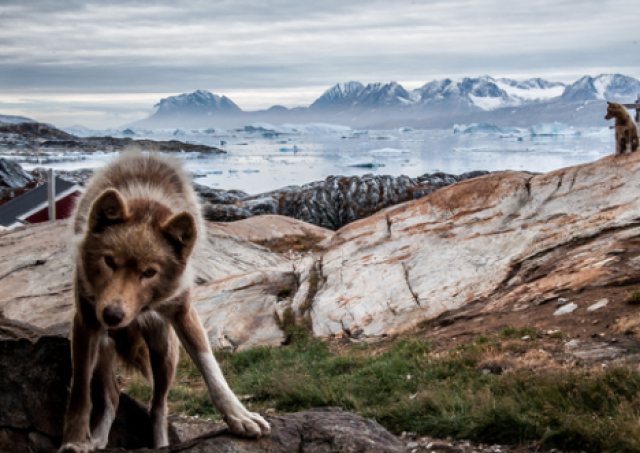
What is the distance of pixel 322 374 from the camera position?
24.4 ft

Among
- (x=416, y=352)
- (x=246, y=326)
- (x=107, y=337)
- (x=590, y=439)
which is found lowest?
(x=246, y=326)

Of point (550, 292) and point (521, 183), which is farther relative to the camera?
point (521, 183)

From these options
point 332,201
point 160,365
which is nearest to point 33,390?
point 160,365

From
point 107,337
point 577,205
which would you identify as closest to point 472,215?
point 577,205

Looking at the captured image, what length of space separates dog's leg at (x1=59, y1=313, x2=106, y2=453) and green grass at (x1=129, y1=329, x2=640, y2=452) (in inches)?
107

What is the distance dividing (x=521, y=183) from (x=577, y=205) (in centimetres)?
150

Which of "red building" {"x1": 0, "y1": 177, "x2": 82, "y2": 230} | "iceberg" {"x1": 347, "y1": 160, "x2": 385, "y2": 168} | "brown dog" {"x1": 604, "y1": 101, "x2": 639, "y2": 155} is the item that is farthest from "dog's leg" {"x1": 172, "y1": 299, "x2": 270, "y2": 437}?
"iceberg" {"x1": 347, "y1": 160, "x2": 385, "y2": 168}

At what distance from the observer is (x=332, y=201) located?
2070 cm

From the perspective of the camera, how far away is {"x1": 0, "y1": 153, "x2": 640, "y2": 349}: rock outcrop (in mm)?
8766

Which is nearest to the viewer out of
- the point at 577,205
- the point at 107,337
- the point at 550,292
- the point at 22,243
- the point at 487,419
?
the point at 107,337

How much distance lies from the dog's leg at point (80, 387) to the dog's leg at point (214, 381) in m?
0.58

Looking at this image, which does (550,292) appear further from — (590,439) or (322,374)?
(590,439)

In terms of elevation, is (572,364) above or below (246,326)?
above

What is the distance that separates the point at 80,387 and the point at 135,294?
3.62ft
